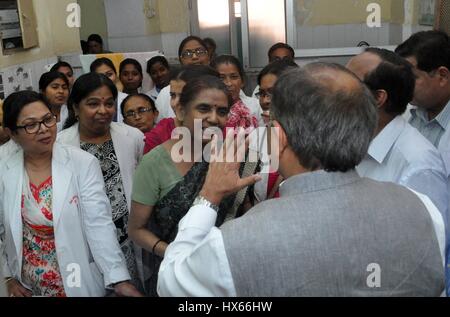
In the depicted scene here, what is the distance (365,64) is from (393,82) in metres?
0.12

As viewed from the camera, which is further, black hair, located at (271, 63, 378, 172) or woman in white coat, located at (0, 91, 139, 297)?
woman in white coat, located at (0, 91, 139, 297)

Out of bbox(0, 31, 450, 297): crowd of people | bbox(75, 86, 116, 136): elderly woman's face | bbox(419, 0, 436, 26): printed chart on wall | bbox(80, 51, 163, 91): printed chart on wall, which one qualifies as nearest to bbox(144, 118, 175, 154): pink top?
bbox(0, 31, 450, 297): crowd of people

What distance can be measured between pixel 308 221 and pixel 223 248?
19cm

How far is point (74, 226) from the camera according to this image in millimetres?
2150

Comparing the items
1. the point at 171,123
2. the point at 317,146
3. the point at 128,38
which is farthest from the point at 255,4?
the point at 317,146

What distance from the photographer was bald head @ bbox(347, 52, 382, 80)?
1817 millimetres

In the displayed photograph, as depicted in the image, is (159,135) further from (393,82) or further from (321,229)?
(321,229)

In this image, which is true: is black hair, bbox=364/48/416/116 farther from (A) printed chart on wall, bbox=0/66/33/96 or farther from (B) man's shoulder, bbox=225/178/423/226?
(A) printed chart on wall, bbox=0/66/33/96

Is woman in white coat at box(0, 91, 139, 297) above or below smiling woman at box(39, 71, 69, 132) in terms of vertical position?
below

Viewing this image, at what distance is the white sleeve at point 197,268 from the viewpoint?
1.05m

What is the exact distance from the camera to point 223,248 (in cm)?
105

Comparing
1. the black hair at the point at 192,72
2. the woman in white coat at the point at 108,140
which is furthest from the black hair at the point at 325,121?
the woman in white coat at the point at 108,140

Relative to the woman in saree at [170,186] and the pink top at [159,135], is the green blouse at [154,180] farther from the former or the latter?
the pink top at [159,135]

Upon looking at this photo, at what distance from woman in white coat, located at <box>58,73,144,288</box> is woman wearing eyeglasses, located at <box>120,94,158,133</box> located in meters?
0.64
